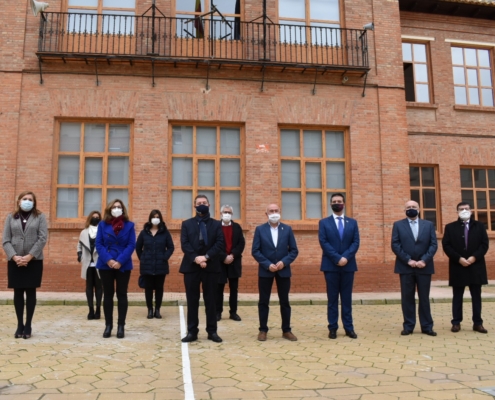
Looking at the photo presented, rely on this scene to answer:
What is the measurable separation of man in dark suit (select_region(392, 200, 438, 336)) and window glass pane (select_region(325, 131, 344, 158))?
5471 millimetres

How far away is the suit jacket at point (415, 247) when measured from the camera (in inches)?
277

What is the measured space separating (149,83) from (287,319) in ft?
25.0

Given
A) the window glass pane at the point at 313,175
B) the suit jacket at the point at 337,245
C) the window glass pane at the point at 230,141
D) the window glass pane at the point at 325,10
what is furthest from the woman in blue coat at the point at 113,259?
the window glass pane at the point at 325,10

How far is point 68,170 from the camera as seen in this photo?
1173 cm

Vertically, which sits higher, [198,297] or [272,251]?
[272,251]

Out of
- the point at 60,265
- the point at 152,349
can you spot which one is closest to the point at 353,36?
the point at 60,265

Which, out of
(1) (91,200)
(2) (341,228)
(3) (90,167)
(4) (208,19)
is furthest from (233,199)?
(2) (341,228)

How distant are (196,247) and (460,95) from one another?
12.6 meters

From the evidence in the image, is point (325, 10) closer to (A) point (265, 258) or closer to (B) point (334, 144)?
(B) point (334, 144)

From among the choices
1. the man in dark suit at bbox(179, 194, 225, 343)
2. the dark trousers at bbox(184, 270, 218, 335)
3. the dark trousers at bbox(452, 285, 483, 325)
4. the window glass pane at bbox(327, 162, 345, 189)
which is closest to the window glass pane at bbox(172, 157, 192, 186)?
the window glass pane at bbox(327, 162, 345, 189)

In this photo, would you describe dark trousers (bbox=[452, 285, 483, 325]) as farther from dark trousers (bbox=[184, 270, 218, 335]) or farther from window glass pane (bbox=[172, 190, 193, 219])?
window glass pane (bbox=[172, 190, 193, 219])

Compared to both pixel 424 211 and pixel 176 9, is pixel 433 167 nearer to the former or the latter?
pixel 424 211

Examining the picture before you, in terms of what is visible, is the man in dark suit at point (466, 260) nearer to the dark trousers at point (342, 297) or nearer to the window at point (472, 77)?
the dark trousers at point (342, 297)

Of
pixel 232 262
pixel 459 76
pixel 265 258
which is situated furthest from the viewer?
pixel 459 76
